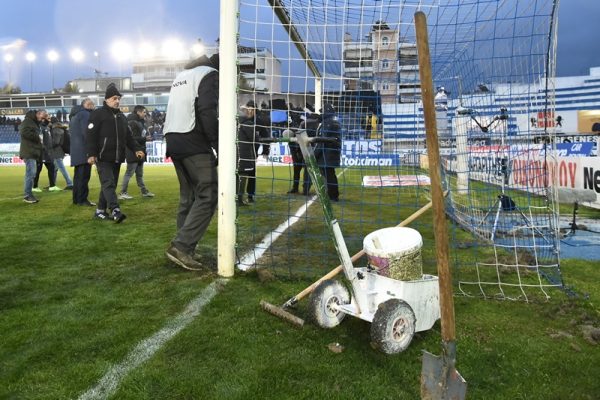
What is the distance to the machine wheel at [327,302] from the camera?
2953 mm

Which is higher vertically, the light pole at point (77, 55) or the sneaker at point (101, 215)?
the light pole at point (77, 55)

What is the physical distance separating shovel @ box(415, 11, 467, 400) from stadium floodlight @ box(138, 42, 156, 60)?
8141 centimetres

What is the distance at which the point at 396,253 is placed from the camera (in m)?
2.93

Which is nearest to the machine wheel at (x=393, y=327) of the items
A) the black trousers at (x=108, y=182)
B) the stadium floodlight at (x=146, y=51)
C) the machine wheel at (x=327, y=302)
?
the machine wheel at (x=327, y=302)

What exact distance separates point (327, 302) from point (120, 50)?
69.3m

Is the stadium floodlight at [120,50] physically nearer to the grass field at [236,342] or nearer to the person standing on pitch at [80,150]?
the person standing on pitch at [80,150]

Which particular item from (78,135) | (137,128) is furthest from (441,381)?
(137,128)

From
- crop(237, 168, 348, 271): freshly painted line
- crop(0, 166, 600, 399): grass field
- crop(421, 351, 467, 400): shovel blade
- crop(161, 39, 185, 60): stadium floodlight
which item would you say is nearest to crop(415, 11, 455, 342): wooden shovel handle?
crop(421, 351, 467, 400): shovel blade

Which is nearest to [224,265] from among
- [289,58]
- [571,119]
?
[289,58]

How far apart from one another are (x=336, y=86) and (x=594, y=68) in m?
37.5

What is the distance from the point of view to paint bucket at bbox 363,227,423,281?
2949mm

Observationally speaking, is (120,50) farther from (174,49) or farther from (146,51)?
(146,51)

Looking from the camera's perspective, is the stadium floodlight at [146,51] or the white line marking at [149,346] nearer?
the white line marking at [149,346]

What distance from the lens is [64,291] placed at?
149 inches
